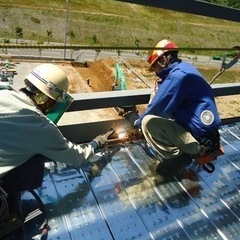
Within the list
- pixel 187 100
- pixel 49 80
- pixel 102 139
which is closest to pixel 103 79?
pixel 102 139

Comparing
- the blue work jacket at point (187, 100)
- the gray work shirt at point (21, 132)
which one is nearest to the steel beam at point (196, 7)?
the blue work jacket at point (187, 100)

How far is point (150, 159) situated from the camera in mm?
4457

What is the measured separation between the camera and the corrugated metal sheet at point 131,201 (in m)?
3.25

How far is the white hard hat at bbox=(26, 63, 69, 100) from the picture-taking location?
9.63 ft

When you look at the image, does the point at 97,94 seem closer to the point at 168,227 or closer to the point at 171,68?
the point at 171,68

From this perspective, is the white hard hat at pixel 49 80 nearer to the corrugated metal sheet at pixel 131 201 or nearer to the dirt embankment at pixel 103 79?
the corrugated metal sheet at pixel 131 201

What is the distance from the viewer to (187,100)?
12.8ft

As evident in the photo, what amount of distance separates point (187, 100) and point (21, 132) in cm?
207

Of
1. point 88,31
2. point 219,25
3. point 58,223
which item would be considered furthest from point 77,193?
point 219,25

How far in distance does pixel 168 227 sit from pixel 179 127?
46.8 inches

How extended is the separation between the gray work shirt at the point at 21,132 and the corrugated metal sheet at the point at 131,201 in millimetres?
733

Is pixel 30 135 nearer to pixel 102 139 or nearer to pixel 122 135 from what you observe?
pixel 102 139

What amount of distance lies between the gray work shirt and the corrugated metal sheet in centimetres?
73

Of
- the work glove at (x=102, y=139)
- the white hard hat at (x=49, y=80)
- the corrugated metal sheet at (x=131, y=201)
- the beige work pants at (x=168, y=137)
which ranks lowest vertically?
the corrugated metal sheet at (x=131, y=201)
